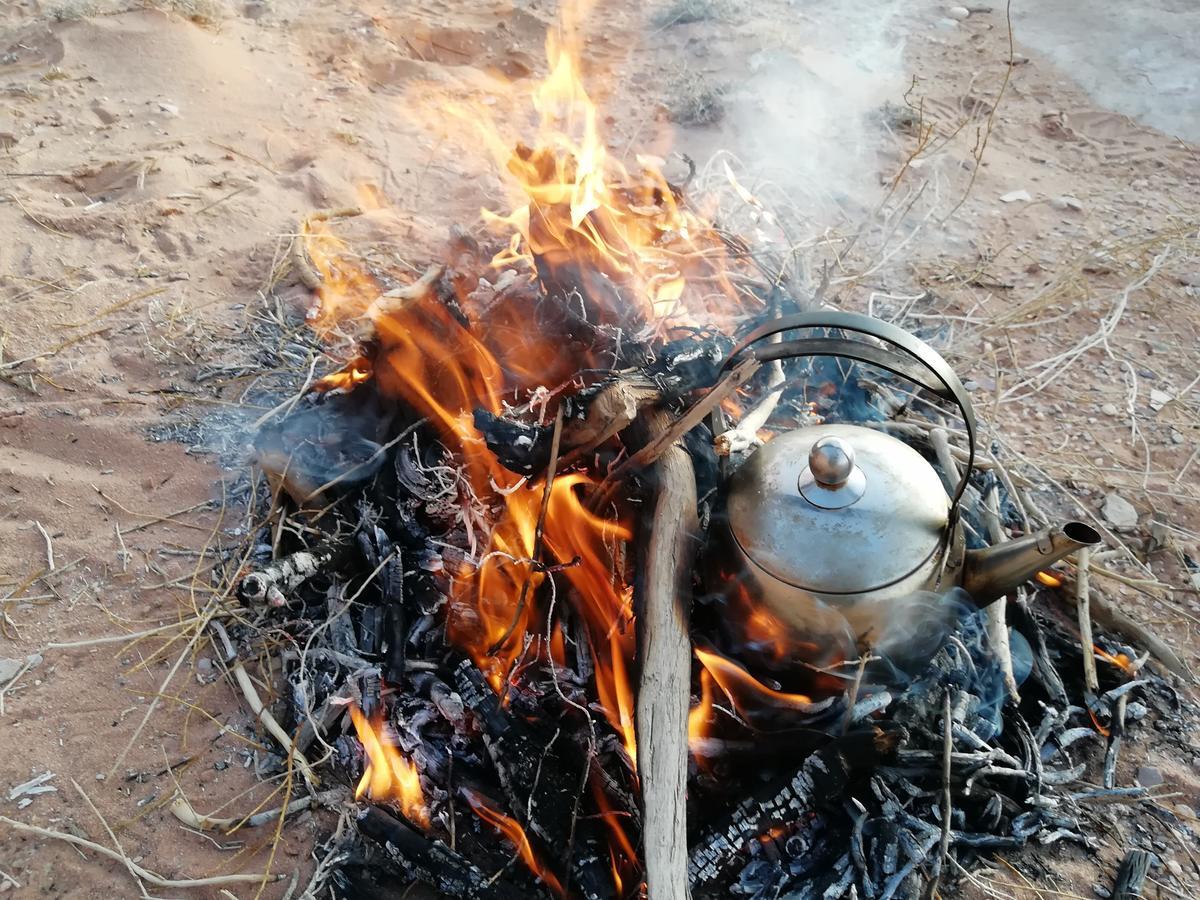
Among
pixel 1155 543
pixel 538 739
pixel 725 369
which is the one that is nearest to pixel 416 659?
pixel 538 739

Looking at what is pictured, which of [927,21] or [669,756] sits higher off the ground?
[927,21]

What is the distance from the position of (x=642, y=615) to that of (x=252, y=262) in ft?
11.5

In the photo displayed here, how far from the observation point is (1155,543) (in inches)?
126

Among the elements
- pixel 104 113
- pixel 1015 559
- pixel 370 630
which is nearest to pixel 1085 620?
pixel 1015 559

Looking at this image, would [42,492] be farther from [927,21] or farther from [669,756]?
[927,21]

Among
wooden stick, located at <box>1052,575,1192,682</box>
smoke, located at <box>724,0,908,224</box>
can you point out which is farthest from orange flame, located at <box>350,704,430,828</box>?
smoke, located at <box>724,0,908,224</box>

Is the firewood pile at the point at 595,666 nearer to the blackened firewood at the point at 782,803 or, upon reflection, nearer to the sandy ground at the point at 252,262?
the blackened firewood at the point at 782,803

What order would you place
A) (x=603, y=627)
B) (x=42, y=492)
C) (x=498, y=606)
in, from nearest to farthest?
(x=603, y=627), (x=498, y=606), (x=42, y=492)

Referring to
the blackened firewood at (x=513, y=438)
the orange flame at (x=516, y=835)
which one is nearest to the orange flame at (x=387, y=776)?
the orange flame at (x=516, y=835)

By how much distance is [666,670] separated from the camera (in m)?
2.08

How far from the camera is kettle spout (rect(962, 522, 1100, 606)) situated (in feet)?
6.10

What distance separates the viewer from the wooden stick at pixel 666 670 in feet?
6.14

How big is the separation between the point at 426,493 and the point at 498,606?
48cm

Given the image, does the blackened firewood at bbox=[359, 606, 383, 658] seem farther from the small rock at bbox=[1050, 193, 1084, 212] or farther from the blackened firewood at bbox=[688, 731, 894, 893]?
the small rock at bbox=[1050, 193, 1084, 212]
